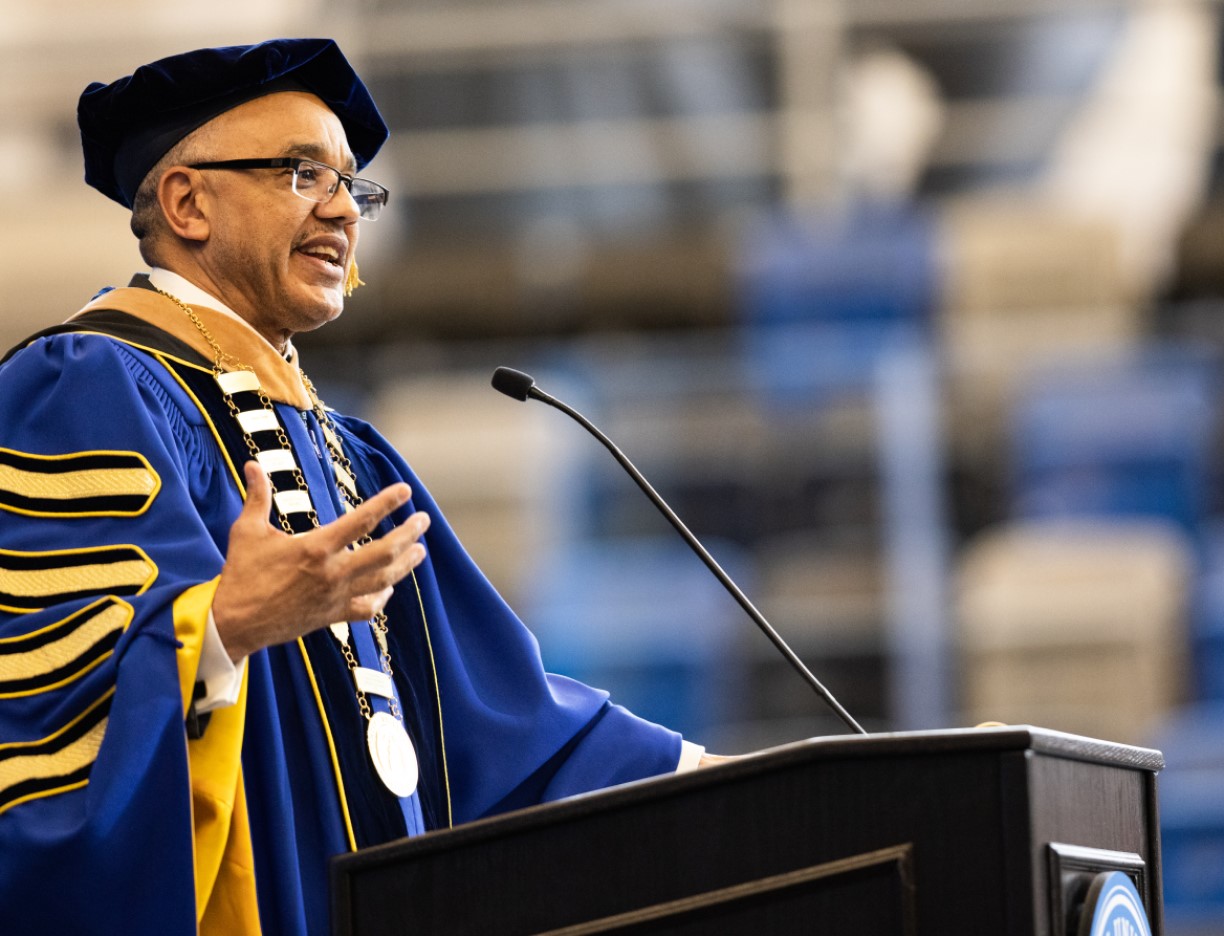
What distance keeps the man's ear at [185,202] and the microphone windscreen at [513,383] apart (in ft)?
1.40

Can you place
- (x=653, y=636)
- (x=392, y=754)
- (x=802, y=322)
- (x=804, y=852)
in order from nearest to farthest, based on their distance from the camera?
1. (x=804, y=852)
2. (x=392, y=754)
3. (x=653, y=636)
4. (x=802, y=322)

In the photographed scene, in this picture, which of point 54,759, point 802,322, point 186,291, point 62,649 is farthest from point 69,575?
point 802,322

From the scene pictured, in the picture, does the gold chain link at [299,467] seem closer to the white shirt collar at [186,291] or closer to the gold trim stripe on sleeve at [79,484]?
the white shirt collar at [186,291]

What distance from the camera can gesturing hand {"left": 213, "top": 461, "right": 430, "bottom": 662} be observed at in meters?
2.15

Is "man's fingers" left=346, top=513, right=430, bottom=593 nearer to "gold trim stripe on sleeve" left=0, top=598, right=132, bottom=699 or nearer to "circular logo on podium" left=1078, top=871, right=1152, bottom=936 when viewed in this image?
"gold trim stripe on sleeve" left=0, top=598, right=132, bottom=699

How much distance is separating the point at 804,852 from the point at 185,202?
1.36m

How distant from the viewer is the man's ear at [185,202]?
9.34ft

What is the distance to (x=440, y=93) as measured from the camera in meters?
9.70

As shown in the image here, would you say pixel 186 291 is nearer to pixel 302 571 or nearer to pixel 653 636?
pixel 302 571

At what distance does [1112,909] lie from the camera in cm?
199

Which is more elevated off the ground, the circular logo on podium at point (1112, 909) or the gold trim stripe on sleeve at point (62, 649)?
the gold trim stripe on sleeve at point (62, 649)

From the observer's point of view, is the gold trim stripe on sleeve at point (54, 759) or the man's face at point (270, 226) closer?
the gold trim stripe on sleeve at point (54, 759)

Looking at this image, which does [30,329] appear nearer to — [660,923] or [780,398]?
[780,398]

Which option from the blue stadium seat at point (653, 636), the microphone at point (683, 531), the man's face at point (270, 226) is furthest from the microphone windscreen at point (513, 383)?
the blue stadium seat at point (653, 636)
